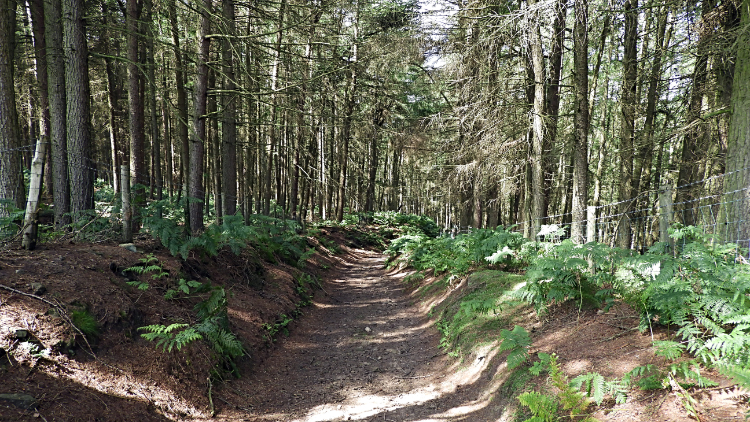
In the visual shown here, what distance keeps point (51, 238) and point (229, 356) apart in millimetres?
3448

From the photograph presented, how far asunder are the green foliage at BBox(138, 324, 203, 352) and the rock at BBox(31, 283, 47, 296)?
3.35 ft

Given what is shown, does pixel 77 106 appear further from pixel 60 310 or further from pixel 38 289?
pixel 60 310

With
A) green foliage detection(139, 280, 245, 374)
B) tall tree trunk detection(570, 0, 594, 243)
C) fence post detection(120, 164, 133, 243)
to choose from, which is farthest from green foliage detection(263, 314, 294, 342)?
tall tree trunk detection(570, 0, 594, 243)

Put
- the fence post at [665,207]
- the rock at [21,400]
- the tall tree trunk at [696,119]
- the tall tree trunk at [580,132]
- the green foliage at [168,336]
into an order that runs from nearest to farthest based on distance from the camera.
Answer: the rock at [21,400]
the green foliage at [168,336]
the fence post at [665,207]
the tall tree trunk at [580,132]
the tall tree trunk at [696,119]

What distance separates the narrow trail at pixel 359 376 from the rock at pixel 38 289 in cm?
223

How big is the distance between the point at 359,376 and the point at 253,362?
1.57 metres

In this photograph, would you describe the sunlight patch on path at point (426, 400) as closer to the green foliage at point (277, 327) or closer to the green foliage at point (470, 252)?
the green foliage at point (277, 327)

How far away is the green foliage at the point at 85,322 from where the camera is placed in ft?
13.6

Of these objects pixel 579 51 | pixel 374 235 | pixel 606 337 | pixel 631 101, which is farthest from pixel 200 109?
pixel 374 235

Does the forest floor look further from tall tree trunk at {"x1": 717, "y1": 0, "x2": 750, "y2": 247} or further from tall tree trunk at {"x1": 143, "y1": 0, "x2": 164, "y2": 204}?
tall tree trunk at {"x1": 143, "y1": 0, "x2": 164, "y2": 204}

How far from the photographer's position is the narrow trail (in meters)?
4.77

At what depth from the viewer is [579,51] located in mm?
7688

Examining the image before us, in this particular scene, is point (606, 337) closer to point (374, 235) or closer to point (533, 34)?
point (533, 34)

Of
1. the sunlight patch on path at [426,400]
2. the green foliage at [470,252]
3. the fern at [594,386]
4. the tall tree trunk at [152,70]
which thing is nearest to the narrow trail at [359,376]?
the sunlight patch on path at [426,400]
